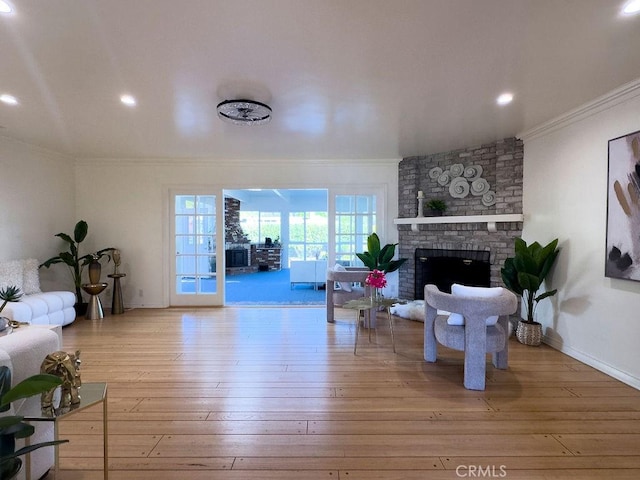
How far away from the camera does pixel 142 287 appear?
5371 millimetres

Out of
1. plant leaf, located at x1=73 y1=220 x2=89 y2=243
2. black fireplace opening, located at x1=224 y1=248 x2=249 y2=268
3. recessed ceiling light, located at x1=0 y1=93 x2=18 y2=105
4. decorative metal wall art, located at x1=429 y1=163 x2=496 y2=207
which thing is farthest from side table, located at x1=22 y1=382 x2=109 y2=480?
black fireplace opening, located at x1=224 y1=248 x2=249 y2=268

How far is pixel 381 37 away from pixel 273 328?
344cm

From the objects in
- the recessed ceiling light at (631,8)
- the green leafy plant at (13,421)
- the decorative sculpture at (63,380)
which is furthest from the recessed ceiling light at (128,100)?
the recessed ceiling light at (631,8)

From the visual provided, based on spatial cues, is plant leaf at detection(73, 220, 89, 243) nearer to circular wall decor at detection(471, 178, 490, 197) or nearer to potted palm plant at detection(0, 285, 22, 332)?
potted palm plant at detection(0, 285, 22, 332)

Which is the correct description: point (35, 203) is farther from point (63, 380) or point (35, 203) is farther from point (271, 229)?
point (271, 229)

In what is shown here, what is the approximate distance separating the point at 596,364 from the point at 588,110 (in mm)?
2394

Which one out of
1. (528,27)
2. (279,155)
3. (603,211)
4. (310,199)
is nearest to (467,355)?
(603,211)

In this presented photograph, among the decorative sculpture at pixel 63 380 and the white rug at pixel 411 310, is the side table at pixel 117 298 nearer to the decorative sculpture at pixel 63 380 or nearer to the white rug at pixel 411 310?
the decorative sculpture at pixel 63 380

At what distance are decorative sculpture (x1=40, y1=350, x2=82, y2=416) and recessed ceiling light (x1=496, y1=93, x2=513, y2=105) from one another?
3.57 m

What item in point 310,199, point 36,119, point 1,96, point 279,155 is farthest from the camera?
point 310,199

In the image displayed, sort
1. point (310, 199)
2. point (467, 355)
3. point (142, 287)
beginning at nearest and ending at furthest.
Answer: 1. point (467, 355)
2. point (142, 287)
3. point (310, 199)

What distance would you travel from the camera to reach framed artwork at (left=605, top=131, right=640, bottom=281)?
2.62 m

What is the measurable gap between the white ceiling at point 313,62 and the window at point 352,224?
5.73ft

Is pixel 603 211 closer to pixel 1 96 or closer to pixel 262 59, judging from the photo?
pixel 262 59
